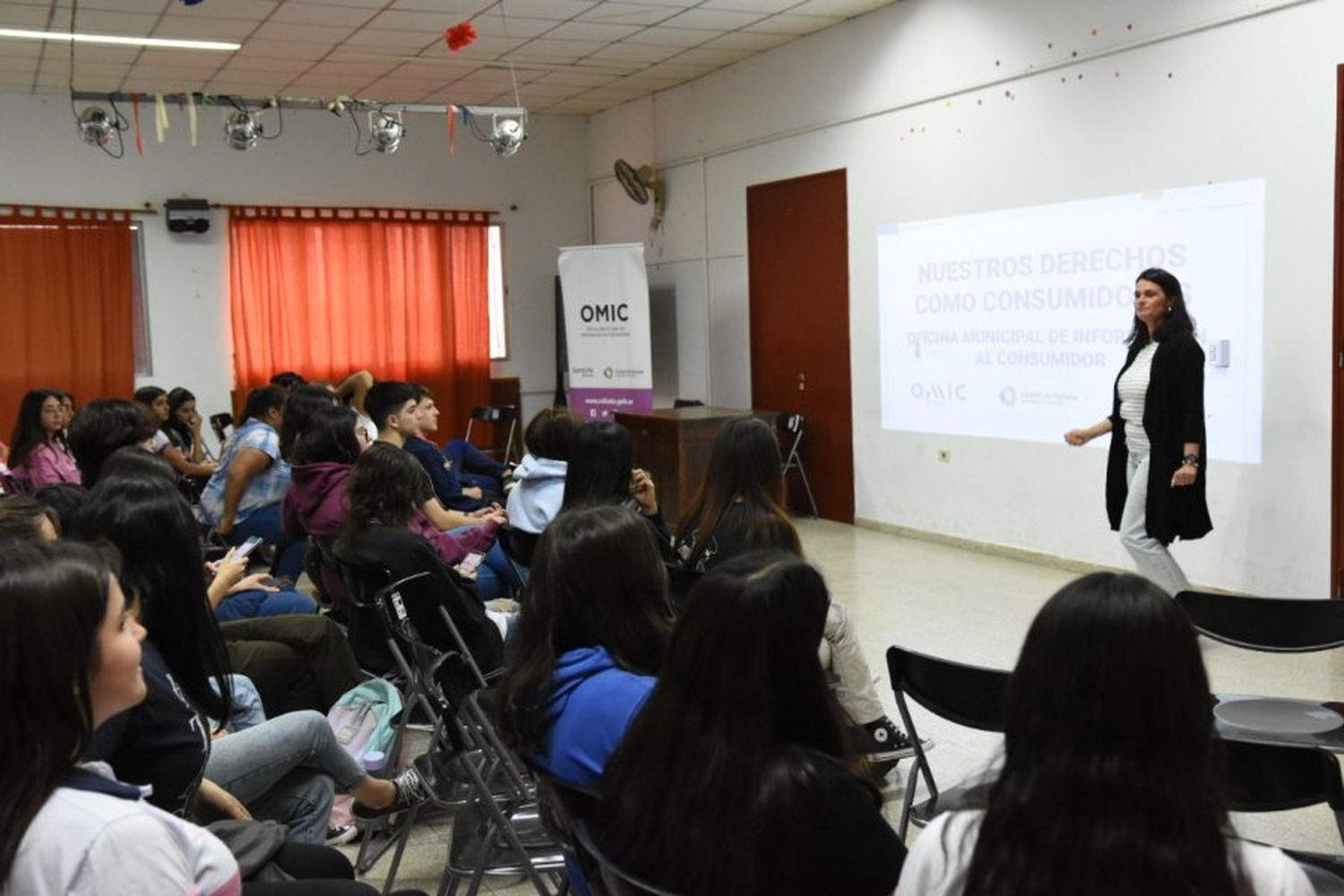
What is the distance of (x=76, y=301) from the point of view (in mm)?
9016

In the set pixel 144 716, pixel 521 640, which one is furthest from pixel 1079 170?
pixel 144 716

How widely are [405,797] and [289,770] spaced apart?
526mm

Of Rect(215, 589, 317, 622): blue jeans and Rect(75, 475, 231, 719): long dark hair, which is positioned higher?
Rect(75, 475, 231, 719): long dark hair

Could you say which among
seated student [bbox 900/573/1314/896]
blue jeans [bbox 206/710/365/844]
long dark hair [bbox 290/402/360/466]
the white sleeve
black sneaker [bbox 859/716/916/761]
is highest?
long dark hair [bbox 290/402/360/466]

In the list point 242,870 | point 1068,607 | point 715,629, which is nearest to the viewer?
point 1068,607

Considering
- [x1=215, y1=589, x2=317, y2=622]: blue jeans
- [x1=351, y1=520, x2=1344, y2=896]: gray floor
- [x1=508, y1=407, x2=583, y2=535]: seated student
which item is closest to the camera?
[x1=351, y1=520, x2=1344, y2=896]: gray floor

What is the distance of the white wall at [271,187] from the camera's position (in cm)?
895

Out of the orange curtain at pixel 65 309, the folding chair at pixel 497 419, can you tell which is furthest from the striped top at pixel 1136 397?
the orange curtain at pixel 65 309

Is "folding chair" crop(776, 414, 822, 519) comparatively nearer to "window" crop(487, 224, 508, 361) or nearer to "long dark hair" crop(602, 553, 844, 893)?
"window" crop(487, 224, 508, 361)

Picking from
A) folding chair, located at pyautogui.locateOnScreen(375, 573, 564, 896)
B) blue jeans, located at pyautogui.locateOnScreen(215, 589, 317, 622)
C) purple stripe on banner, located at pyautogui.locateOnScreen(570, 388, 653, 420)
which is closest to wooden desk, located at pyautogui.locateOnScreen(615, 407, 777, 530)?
purple stripe on banner, located at pyautogui.locateOnScreen(570, 388, 653, 420)

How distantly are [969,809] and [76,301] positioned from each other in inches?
359

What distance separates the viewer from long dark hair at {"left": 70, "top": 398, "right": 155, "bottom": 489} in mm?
4633

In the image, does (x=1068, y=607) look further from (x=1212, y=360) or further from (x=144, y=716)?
(x=1212, y=360)

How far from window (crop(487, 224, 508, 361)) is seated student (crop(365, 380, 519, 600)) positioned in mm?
5547
